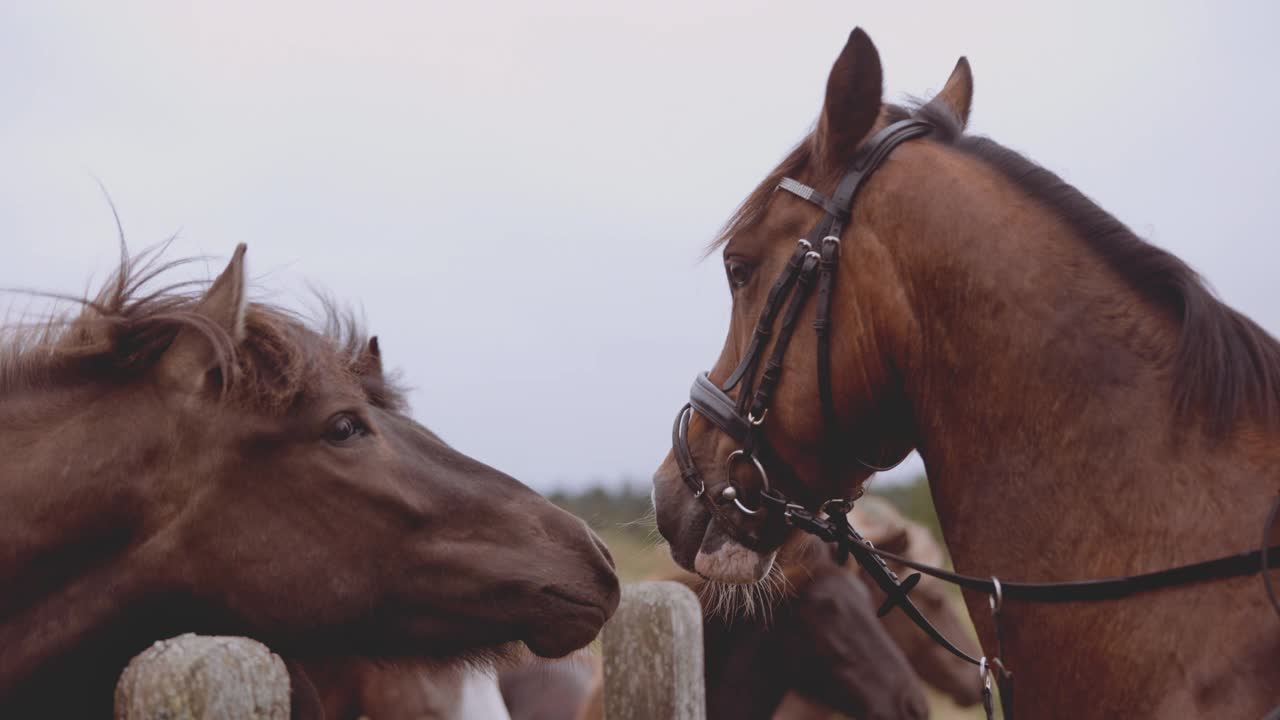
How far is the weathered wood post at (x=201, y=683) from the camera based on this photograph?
213 centimetres

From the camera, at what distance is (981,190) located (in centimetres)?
287

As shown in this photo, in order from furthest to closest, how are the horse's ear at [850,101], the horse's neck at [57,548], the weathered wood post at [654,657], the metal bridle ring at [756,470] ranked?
the weathered wood post at [654,657] → the metal bridle ring at [756,470] → the horse's ear at [850,101] → the horse's neck at [57,548]

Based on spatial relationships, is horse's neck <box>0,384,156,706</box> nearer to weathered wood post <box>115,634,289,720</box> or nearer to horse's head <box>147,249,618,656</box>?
horse's head <box>147,249,618,656</box>

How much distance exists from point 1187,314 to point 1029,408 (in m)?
0.41

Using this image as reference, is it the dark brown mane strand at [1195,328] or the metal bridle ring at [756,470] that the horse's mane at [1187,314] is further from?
the metal bridle ring at [756,470]

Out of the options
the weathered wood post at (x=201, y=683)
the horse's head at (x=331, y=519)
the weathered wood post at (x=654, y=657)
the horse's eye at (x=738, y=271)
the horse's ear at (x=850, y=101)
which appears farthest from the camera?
the weathered wood post at (x=654, y=657)

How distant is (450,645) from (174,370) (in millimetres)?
1051

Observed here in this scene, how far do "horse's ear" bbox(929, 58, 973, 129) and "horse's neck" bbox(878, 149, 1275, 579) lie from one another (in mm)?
668

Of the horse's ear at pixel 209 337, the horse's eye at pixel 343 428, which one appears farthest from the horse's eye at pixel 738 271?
the horse's ear at pixel 209 337

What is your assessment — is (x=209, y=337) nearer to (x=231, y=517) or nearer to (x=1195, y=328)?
(x=231, y=517)

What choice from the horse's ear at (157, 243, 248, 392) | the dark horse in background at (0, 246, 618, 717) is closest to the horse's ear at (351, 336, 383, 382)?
the dark horse in background at (0, 246, 618, 717)

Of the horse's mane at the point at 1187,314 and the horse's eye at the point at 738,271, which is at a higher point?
the horse's mane at the point at 1187,314

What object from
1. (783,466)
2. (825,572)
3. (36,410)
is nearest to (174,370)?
(36,410)

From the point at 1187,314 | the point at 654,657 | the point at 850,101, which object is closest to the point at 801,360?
the point at 850,101
